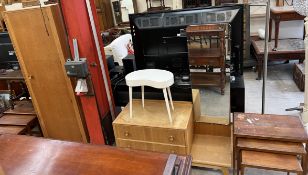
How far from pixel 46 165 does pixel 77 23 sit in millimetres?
1457

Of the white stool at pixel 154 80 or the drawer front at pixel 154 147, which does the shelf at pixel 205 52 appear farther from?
the drawer front at pixel 154 147

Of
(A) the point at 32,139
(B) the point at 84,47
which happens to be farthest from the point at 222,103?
(A) the point at 32,139

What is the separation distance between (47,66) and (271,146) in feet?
6.79

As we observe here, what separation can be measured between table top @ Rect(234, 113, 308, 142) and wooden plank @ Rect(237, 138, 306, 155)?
5cm

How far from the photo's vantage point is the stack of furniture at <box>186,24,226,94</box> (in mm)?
2275

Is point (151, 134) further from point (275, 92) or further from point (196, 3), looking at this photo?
point (196, 3)

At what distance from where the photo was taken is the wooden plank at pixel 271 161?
1.72 m

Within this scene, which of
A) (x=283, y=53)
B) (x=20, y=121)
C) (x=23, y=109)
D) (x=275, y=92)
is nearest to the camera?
(x=20, y=121)

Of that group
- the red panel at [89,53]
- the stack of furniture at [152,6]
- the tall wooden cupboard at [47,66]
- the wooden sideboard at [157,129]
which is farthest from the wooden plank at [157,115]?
the stack of furniture at [152,6]

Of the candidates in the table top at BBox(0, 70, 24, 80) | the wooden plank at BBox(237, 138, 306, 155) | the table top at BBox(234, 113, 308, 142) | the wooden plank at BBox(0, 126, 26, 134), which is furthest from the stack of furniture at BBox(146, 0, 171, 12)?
the wooden plank at BBox(237, 138, 306, 155)

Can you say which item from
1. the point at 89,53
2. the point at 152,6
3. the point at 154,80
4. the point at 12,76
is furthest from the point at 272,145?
the point at 152,6

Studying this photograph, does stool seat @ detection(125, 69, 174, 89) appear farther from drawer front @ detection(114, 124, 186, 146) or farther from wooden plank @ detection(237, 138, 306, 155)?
wooden plank @ detection(237, 138, 306, 155)

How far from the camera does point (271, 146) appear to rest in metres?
1.83

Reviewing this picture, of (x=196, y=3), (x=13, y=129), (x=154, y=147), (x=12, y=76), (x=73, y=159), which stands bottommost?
(x=154, y=147)
